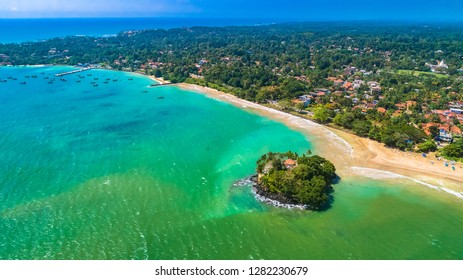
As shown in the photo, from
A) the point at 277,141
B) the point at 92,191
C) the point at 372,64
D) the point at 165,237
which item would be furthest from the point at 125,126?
the point at 372,64

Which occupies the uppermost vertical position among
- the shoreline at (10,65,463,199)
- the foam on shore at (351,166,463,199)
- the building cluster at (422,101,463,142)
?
the building cluster at (422,101,463,142)

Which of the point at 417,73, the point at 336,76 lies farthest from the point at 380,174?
the point at 417,73

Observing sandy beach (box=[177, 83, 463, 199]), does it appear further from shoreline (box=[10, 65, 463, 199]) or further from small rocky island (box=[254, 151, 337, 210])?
small rocky island (box=[254, 151, 337, 210])

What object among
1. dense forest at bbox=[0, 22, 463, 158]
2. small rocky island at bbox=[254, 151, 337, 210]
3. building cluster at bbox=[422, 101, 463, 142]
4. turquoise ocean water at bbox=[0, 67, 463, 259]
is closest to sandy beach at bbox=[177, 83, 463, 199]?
turquoise ocean water at bbox=[0, 67, 463, 259]

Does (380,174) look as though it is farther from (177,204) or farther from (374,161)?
(177,204)

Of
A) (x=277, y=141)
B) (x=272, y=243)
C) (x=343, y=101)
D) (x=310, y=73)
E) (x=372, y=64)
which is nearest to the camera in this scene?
(x=272, y=243)

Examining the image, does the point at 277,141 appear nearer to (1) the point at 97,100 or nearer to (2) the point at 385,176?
(2) the point at 385,176

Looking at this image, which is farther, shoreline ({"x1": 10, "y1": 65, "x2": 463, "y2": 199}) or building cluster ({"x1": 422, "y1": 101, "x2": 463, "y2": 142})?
building cluster ({"x1": 422, "y1": 101, "x2": 463, "y2": 142})
